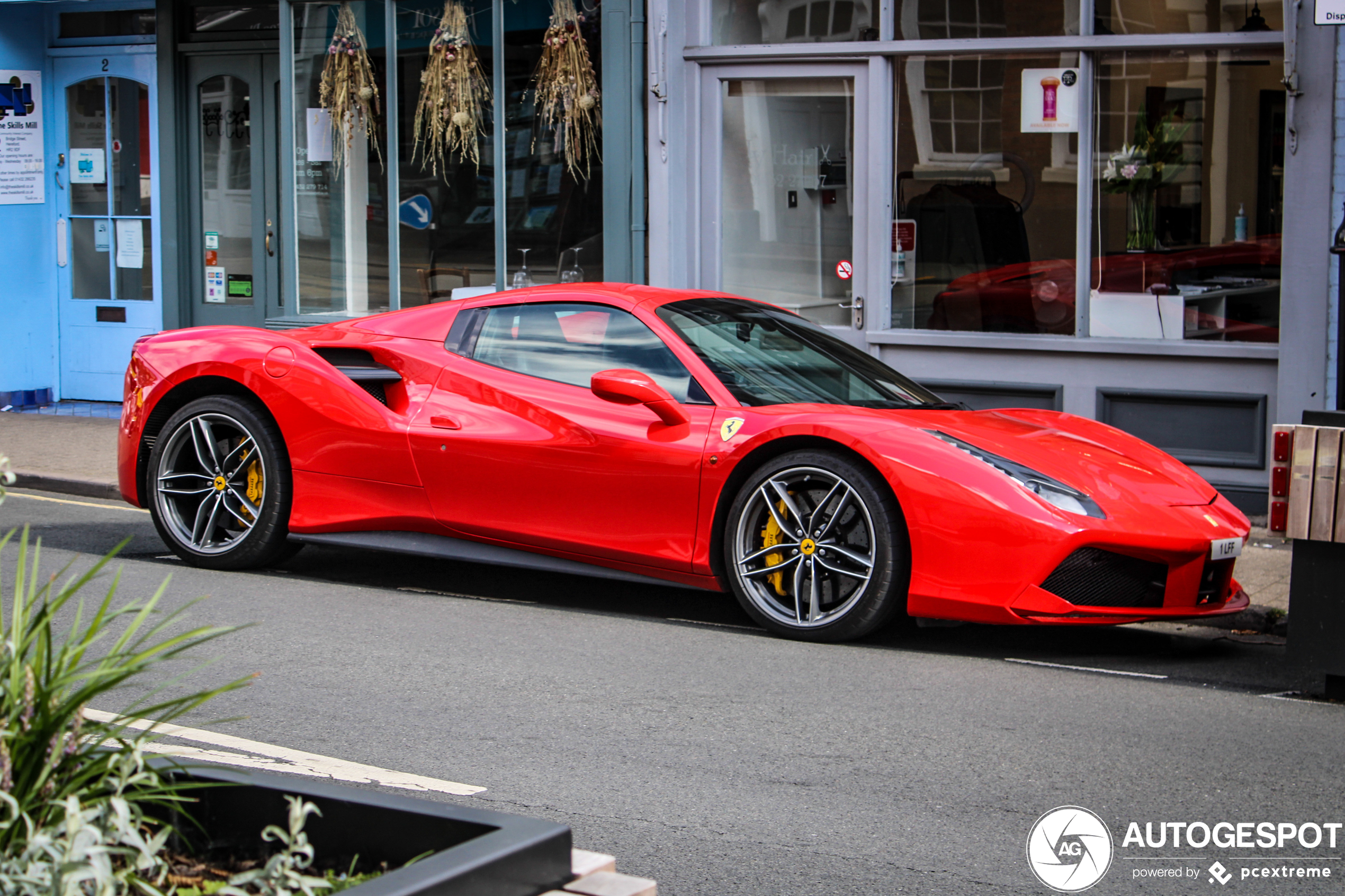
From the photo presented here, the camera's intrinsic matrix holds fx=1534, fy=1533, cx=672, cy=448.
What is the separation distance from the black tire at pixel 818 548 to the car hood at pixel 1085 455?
0.42 meters

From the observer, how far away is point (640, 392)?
6457mm

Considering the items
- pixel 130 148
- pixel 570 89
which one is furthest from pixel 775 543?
pixel 130 148

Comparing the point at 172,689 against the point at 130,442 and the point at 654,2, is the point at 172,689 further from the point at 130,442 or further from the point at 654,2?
the point at 654,2

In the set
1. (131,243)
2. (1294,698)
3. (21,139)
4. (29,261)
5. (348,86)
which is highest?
(348,86)

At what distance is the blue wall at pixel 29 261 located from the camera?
563 inches

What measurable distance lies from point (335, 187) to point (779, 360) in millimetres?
7394

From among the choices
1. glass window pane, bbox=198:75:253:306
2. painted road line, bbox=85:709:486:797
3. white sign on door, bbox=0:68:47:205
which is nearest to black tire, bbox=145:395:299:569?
painted road line, bbox=85:709:486:797

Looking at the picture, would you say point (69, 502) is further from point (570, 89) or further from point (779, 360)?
point (779, 360)

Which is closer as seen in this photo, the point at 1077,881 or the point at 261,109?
the point at 1077,881

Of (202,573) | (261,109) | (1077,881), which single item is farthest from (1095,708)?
(261,109)

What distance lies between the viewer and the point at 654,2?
37.9 ft

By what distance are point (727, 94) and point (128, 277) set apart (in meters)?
6.32

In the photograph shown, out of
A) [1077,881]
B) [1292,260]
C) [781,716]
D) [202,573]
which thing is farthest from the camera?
[1292,260]

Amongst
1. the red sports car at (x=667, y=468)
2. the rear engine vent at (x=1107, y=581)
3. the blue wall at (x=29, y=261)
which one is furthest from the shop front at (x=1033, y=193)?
the blue wall at (x=29, y=261)
